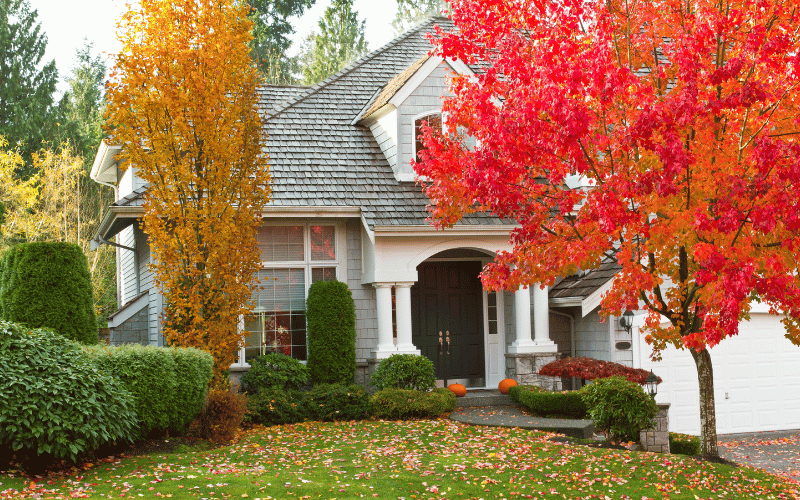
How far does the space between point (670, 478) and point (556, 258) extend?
256 centimetres

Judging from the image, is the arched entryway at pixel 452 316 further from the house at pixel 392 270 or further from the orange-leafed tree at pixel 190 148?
the orange-leafed tree at pixel 190 148

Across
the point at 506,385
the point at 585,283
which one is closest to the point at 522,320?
the point at 506,385

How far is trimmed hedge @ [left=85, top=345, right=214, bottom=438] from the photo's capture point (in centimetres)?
832

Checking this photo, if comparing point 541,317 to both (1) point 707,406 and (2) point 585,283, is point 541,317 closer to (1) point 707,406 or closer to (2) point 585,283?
(2) point 585,283

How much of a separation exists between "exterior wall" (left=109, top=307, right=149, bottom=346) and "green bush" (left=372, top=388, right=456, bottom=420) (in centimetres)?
449

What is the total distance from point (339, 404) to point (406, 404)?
1.06 m

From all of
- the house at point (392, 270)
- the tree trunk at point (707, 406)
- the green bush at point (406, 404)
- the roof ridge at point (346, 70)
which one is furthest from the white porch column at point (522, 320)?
the roof ridge at point (346, 70)

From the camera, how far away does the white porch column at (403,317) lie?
12875 mm

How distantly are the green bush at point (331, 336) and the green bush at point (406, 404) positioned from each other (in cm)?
105

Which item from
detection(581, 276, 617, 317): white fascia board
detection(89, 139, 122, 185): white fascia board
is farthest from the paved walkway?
detection(89, 139, 122, 185): white fascia board

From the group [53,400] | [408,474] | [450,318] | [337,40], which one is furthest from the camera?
[337,40]

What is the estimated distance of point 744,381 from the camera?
13727 millimetres

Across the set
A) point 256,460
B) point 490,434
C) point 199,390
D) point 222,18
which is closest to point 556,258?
point 490,434

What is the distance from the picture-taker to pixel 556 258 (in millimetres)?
8234
